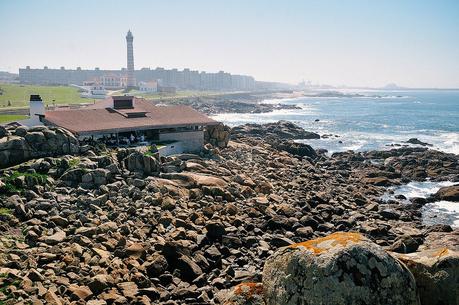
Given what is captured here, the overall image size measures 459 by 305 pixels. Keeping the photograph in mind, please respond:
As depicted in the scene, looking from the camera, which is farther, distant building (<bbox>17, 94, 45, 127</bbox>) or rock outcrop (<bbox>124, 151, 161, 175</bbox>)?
distant building (<bbox>17, 94, 45, 127</bbox>)

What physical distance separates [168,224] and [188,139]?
18.5 meters

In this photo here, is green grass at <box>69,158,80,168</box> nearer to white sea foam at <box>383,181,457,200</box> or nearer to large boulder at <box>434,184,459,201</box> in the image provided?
white sea foam at <box>383,181,457,200</box>

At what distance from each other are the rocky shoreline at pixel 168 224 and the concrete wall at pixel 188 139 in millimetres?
1754

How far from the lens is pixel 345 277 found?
24.6 feet

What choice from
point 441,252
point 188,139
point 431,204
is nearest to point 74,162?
point 188,139

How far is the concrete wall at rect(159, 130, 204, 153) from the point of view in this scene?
39.2 meters

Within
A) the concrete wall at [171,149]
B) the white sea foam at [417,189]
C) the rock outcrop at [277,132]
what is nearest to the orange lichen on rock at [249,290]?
the concrete wall at [171,149]

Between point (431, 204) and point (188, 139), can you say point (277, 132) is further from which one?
point (431, 204)

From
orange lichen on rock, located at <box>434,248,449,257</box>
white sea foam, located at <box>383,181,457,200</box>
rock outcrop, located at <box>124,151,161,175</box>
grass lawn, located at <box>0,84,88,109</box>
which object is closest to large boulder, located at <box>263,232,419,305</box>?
orange lichen on rock, located at <box>434,248,449,257</box>

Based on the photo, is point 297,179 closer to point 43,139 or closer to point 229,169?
point 229,169

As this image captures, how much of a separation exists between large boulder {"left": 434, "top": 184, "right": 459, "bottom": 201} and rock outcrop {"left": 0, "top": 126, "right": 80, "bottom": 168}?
92.4ft

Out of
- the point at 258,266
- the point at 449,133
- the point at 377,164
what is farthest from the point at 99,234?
the point at 449,133

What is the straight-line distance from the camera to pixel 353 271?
7.51m

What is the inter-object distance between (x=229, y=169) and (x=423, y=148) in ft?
115
